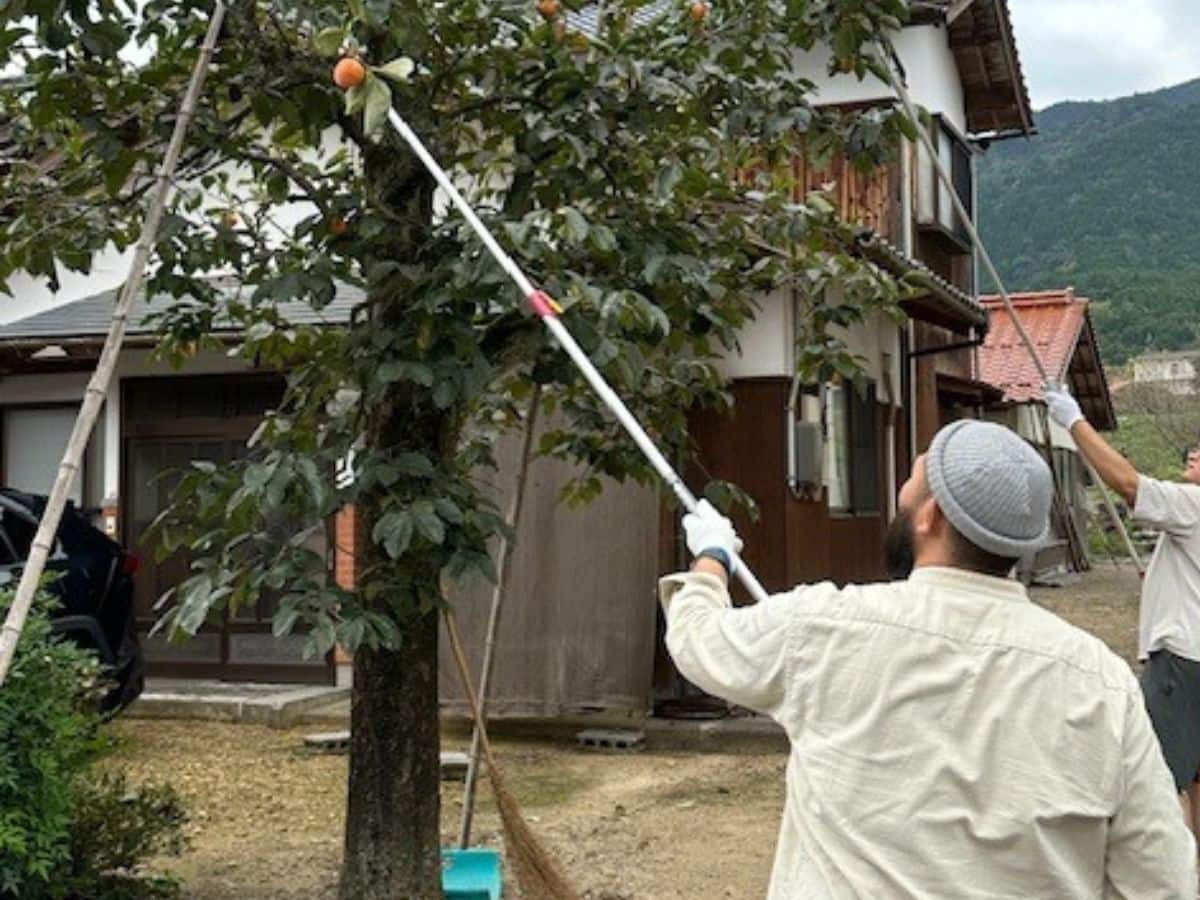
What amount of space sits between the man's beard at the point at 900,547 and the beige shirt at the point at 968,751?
10 centimetres

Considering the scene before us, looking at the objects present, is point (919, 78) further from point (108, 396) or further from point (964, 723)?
point (964, 723)

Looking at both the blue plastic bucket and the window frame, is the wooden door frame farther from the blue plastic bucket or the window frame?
the blue plastic bucket

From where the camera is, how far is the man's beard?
229cm

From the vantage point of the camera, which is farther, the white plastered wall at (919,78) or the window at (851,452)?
the white plastered wall at (919,78)

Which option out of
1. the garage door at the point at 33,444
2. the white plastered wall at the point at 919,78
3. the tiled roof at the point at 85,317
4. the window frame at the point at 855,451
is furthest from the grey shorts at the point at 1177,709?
the garage door at the point at 33,444

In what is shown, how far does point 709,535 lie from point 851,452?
855 cm

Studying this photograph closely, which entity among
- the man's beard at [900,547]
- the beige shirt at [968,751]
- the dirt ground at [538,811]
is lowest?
the dirt ground at [538,811]

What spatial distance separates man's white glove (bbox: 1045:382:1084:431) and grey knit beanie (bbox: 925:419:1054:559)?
10.2ft

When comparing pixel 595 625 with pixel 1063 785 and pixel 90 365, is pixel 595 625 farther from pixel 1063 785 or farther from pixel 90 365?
pixel 1063 785

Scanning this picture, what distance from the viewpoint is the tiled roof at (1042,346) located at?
1961cm

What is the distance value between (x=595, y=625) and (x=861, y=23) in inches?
209

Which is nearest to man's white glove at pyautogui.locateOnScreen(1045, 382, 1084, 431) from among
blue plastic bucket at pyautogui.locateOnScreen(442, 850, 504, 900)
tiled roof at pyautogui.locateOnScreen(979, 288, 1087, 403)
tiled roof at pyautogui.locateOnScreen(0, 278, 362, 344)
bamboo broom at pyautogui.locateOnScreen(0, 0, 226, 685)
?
blue plastic bucket at pyautogui.locateOnScreen(442, 850, 504, 900)

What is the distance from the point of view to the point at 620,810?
23.5 feet

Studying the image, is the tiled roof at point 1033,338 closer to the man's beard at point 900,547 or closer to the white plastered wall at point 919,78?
the white plastered wall at point 919,78
